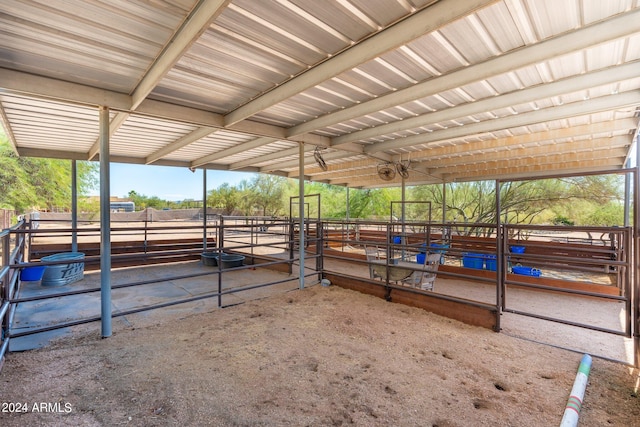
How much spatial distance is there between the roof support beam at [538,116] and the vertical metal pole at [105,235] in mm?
4173

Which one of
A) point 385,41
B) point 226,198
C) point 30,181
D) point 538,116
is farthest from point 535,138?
point 226,198

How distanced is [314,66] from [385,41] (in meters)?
0.74

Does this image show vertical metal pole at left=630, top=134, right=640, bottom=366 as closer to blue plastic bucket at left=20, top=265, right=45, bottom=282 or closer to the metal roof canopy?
the metal roof canopy

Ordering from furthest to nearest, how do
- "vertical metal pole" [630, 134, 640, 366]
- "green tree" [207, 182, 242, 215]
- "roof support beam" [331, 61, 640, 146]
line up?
1. "green tree" [207, 182, 242, 215]
2. "roof support beam" [331, 61, 640, 146]
3. "vertical metal pole" [630, 134, 640, 366]

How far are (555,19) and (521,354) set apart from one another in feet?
8.44

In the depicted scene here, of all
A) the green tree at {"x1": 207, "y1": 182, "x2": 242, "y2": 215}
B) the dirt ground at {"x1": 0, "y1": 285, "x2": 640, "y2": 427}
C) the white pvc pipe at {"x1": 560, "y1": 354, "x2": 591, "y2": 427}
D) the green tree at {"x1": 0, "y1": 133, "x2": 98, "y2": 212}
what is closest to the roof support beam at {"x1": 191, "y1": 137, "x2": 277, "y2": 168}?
the dirt ground at {"x1": 0, "y1": 285, "x2": 640, "y2": 427}

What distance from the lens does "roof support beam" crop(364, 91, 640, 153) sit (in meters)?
3.04

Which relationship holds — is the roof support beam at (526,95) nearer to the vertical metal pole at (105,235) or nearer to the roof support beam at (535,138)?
the roof support beam at (535,138)

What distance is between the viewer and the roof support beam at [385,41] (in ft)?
5.32

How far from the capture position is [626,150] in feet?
18.3

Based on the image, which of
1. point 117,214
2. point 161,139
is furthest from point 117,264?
point 117,214

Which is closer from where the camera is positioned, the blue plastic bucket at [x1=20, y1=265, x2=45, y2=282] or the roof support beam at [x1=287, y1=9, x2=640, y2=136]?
the roof support beam at [x1=287, y1=9, x2=640, y2=136]

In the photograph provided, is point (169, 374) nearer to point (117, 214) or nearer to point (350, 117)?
point (350, 117)

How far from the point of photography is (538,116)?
357 cm
